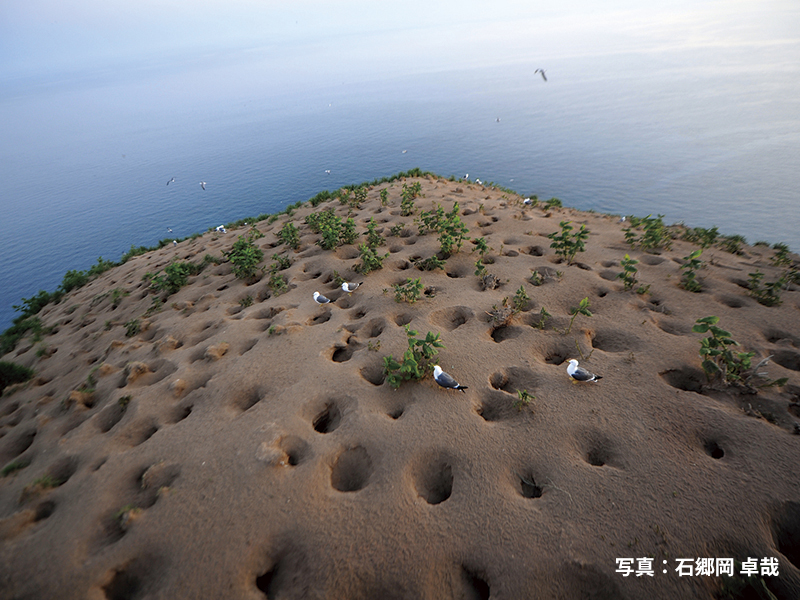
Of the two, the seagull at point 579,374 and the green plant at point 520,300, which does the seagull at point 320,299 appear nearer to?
the green plant at point 520,300

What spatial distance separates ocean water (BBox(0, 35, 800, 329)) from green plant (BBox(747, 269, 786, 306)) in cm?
1959

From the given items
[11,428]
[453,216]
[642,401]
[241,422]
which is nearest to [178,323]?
[11,428]

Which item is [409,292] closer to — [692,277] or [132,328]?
[692,277]

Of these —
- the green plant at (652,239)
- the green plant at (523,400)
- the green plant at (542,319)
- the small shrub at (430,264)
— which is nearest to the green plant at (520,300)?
the green plant at (542,319)

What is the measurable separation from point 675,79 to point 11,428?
87662mm

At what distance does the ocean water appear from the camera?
27.9 metres

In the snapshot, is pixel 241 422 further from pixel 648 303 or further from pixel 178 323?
pixel 648 303

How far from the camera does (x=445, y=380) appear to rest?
545 centimetres

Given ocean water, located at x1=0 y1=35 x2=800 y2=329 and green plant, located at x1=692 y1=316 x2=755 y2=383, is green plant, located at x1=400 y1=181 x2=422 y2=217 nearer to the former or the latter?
green plant, located at x1=692 y1=316 x2=755 y2=383

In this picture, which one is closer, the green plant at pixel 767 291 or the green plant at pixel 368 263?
the green plant at pixel 767 291

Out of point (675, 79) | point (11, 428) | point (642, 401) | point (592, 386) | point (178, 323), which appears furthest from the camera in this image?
point (675, 79)

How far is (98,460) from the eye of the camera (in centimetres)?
533

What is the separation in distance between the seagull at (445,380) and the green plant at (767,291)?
657 cm

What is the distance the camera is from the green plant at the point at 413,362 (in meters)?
Answer: 5.63
